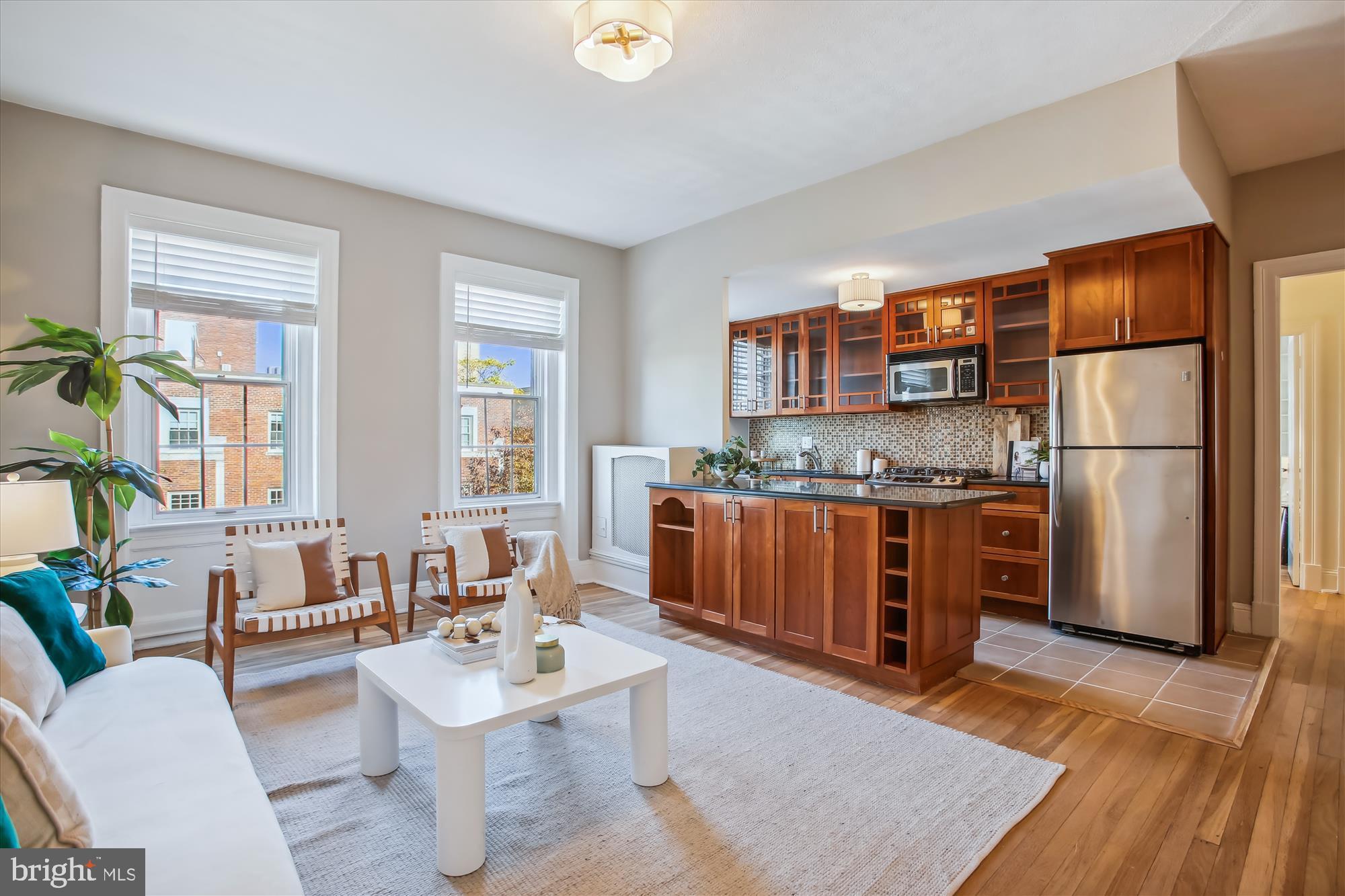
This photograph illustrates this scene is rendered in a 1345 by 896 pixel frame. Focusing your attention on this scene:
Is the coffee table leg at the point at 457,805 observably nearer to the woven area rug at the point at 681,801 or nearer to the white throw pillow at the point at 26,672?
the woven area rug at the point at 681,801

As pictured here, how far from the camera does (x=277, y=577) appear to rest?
333 cm

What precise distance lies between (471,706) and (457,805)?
26 cm

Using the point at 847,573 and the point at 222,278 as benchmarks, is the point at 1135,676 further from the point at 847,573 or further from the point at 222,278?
the point at 222,278

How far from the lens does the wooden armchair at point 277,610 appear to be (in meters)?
3.00

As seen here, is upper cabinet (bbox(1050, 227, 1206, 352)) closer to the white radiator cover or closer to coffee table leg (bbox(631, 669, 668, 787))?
the white radiator cover

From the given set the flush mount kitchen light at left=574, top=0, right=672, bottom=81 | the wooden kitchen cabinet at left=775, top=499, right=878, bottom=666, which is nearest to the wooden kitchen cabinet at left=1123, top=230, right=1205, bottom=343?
→ the wooden kitchen cabinet at left=775, top=499, right=878, bottom=666

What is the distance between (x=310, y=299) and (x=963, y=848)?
4.35 metres

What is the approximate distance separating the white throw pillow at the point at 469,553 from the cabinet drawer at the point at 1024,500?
3215 mm

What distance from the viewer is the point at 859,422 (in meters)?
5.88

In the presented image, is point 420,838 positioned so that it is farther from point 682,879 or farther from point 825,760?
point 825,760

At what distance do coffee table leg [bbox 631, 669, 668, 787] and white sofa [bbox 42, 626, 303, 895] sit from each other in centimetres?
109

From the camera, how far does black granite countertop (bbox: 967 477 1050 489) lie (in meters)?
4.39

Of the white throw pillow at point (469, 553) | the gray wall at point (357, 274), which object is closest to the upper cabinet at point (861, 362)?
the gray wall at point (357, 274)

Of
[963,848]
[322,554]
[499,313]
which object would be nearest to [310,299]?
[499,313]
